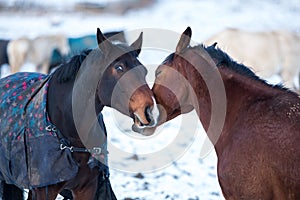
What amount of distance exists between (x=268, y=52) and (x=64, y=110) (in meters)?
8.05

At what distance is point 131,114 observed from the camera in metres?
2.94

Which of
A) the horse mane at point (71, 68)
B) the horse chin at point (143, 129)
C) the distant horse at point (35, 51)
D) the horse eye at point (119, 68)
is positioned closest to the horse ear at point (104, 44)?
the horse eye at point (119, 68)

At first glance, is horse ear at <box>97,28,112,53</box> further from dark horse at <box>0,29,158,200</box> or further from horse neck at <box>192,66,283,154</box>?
horse neck at <box>192,66,283,154</box>

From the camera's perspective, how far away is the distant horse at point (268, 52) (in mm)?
10547

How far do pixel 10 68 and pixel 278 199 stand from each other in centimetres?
1075

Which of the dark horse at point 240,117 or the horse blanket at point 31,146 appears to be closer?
the dark horse at point 240,117

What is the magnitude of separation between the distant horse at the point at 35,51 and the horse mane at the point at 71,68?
362 inches

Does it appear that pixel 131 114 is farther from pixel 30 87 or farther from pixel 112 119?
pixel 112 119

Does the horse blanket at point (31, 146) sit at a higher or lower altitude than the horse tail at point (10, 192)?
higher

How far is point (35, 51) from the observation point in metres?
12.5

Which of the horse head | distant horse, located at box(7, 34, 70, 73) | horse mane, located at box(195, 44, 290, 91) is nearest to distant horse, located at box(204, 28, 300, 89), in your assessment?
distant horse, located at box(7, 34, 70, 73)

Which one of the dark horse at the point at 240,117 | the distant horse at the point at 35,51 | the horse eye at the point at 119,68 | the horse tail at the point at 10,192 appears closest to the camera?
the dark horse at the point at 240,117

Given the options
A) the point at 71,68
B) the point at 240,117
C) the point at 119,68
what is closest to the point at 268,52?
the point at 240,117

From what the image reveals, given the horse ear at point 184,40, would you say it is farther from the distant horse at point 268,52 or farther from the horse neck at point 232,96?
the distant horse at point 268,52
